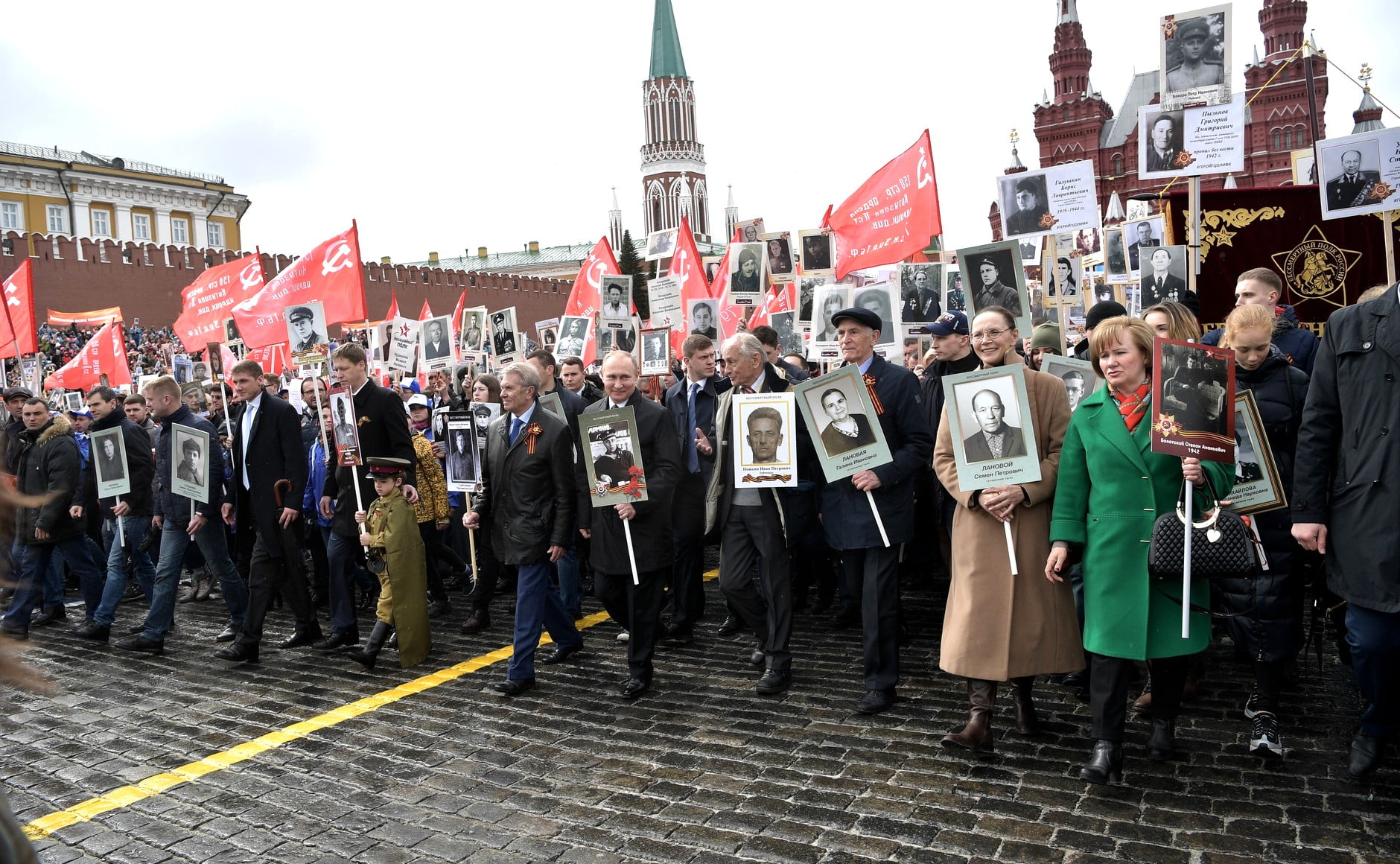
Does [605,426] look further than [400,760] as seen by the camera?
Yes

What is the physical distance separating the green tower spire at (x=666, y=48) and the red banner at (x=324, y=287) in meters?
120

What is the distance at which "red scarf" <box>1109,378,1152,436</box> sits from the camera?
4.43 meters

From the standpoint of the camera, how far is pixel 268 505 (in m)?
7.80

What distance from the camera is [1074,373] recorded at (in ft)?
21.7

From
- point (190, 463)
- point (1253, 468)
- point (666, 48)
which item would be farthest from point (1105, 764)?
point (666, 48)

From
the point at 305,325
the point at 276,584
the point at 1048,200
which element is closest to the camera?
the point at 276,584

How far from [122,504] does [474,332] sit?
7.04 m

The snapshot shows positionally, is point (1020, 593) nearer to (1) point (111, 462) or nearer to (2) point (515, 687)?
(2) point (515, 687)

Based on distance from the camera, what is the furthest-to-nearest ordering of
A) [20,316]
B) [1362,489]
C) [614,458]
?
[20,316] → [614,458] → [1362,489]

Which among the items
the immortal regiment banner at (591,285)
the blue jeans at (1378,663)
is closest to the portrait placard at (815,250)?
the immortal regiment banner at (591,285)

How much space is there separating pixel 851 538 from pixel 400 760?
270 centimetres

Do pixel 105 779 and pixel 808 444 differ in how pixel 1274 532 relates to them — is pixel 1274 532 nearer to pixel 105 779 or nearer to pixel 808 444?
pixel 808 444

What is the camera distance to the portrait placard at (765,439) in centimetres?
604

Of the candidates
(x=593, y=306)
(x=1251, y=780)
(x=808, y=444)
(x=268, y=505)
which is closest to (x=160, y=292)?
(x=593, y=306)
